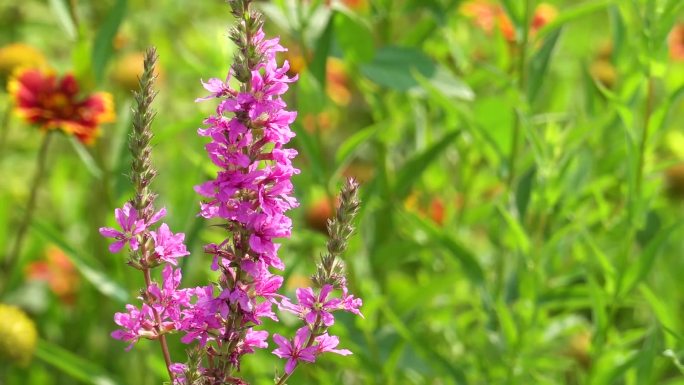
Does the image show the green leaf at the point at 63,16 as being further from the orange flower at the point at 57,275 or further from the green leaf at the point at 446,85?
the orange flower at the point at 57,275

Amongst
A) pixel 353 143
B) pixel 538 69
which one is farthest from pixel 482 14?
pixel 353 143

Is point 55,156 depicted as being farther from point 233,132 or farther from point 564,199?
point 233,132

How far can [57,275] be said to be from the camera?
2125 millimetres

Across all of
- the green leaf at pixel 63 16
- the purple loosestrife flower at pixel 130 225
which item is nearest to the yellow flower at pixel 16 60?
the green leaf at pixel 63 16

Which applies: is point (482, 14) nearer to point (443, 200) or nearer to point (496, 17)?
point (496, 17)

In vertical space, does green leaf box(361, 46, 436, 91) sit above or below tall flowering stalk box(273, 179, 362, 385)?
above

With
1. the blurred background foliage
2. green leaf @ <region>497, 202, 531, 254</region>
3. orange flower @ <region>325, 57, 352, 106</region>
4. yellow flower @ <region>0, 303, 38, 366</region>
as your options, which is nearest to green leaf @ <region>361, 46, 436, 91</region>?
the blurred background foliage

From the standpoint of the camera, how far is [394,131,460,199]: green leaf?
1.41 metres

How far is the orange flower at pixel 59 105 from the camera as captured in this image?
1.45 metres

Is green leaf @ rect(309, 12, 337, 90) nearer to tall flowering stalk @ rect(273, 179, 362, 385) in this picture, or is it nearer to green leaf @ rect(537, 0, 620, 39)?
green leaf @ rect(537, 0, 620, 39)

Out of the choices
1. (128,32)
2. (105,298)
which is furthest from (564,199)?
(128,32)

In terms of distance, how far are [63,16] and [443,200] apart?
2.43 feet

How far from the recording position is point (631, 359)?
124 centimetres

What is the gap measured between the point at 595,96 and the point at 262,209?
3.23ft
